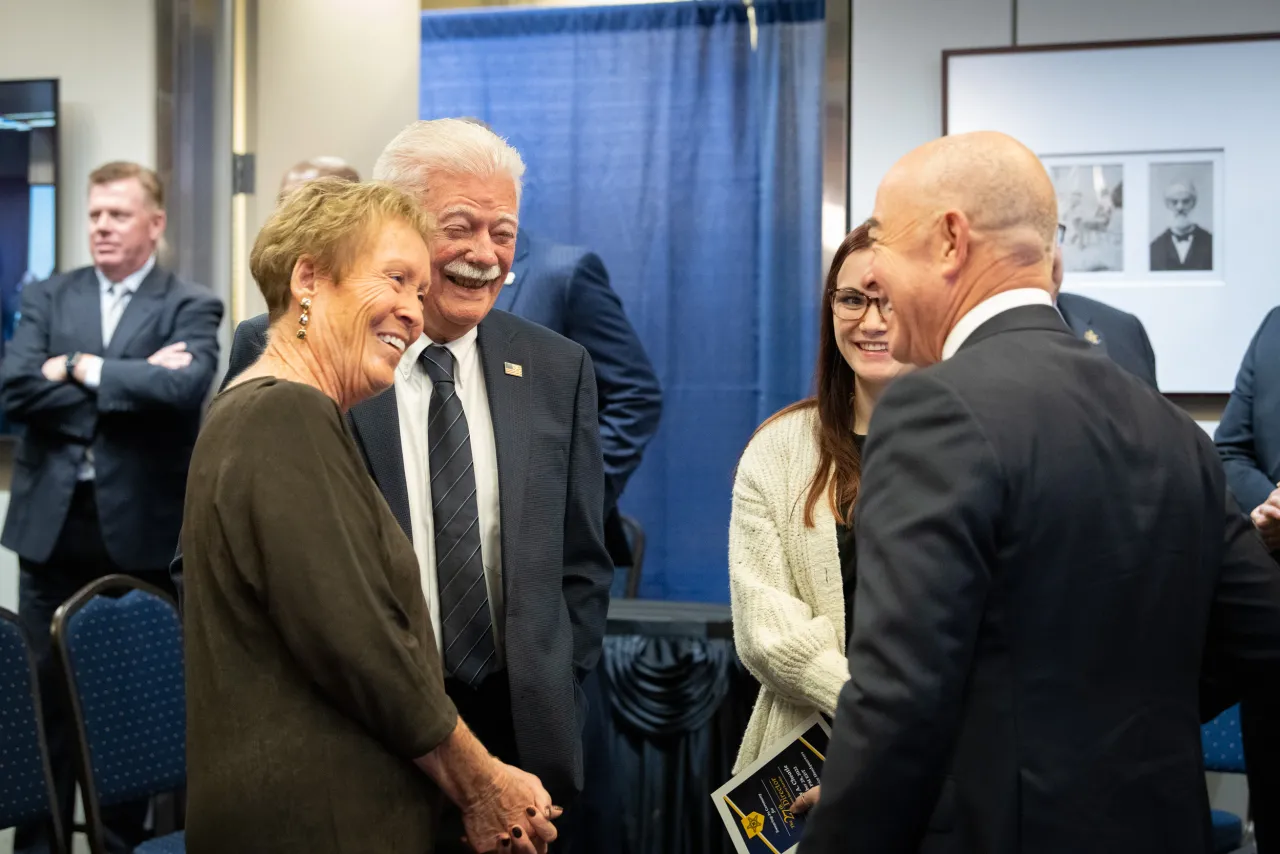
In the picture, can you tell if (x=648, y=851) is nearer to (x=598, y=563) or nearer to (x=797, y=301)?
(x=598, y=563)

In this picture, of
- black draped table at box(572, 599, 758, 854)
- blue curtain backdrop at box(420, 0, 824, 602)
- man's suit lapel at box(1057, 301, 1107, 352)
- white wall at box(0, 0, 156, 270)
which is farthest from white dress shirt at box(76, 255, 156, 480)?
man's suit lapel at box(1057, 301, 1107, 352)

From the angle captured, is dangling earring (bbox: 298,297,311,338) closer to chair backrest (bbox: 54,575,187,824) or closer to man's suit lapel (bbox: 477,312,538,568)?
man's suit lapel (bbox: 477,312,538,568)

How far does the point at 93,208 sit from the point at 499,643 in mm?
2654

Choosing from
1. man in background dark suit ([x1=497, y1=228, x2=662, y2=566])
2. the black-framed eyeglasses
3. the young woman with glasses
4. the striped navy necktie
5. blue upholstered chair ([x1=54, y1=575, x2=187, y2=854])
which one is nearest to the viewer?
the striped navy necktie

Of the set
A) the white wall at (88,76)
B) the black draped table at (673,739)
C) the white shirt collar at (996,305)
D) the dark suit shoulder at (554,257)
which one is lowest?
the black draped table at (673,739)

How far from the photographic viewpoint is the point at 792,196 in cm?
406

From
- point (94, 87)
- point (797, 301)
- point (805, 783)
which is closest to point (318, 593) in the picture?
point (805, 783)

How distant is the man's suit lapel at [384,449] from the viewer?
178 cm

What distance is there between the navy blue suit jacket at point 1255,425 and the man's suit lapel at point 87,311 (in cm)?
308

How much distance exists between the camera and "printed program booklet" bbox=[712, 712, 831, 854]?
1.81 meters

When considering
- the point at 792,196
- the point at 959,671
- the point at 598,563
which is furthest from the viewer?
the point at 792,196

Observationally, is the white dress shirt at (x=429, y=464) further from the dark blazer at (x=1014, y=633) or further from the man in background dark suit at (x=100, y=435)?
the man in background dark suit at (x=100, y=435)

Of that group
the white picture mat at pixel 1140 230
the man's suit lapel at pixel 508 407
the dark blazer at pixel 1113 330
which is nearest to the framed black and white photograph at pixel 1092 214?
the white picture mat at pixel 1140 230

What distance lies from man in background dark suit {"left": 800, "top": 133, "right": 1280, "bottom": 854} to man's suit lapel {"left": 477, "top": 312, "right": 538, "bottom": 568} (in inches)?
25.9
